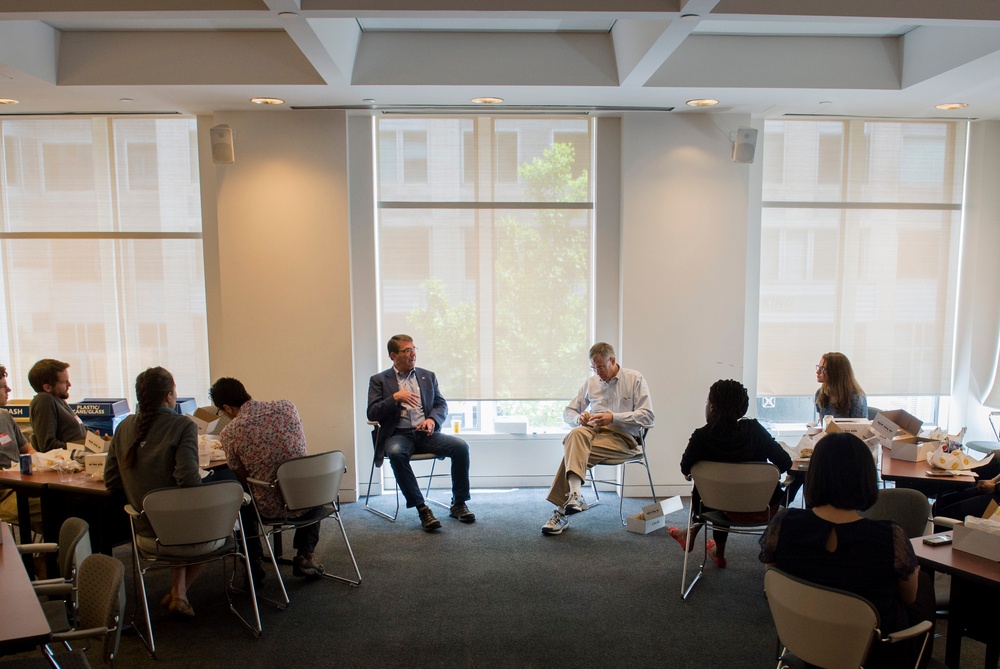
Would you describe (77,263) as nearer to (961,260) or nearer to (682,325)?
(682,325)

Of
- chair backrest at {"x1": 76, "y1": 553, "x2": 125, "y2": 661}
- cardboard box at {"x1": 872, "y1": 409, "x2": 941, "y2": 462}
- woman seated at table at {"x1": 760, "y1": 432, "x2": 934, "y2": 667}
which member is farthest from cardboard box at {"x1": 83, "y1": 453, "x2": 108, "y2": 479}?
cardboard box at {"x1": 872, "y1": 409, "x2": 941, "y2": 462}

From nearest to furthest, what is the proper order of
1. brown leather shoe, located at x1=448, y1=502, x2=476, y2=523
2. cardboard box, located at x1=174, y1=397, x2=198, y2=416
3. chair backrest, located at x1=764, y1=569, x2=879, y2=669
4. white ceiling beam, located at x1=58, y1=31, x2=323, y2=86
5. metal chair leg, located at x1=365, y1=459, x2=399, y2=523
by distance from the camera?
chair backrest, located at x1=764, y1=569, x2=879, y2=669 → white ceiling beam, located at x1=58, y1=31, x2=323, y2=86 → brown leather shoe, located at x1=448, y1=502, x2=476, y2=523 → metal chair leg, located at x1=365, y1=459, x2=399, y2=523 → cardboard box, located at x1=174, y1=397, x2=198, y2=416

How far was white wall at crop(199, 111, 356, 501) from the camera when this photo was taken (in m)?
5.52

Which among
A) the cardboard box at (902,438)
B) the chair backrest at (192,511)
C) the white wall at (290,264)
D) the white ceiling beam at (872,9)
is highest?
the white ceiling beam at (872,9)

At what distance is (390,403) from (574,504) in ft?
4.98

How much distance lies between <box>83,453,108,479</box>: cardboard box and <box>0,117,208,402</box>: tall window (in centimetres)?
207

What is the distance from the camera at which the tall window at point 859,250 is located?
6.00 meters

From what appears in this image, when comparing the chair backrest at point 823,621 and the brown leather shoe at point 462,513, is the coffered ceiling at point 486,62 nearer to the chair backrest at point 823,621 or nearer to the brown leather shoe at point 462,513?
the brown leather shoe at point 462,513

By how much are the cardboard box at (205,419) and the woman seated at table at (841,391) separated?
4.24 metres

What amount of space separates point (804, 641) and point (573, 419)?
3153 millimetres

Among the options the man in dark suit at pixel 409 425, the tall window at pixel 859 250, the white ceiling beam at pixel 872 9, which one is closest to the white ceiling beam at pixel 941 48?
the white ceiling beam at pixel 872 9

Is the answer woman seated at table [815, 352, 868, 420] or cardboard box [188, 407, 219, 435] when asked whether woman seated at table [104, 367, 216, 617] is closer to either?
cardboard box [188, 407, 219, 435]

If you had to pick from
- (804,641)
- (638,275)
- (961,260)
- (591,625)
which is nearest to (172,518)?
(591,625)

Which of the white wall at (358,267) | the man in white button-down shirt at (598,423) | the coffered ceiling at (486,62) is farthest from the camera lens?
the white wall at (358,267)
